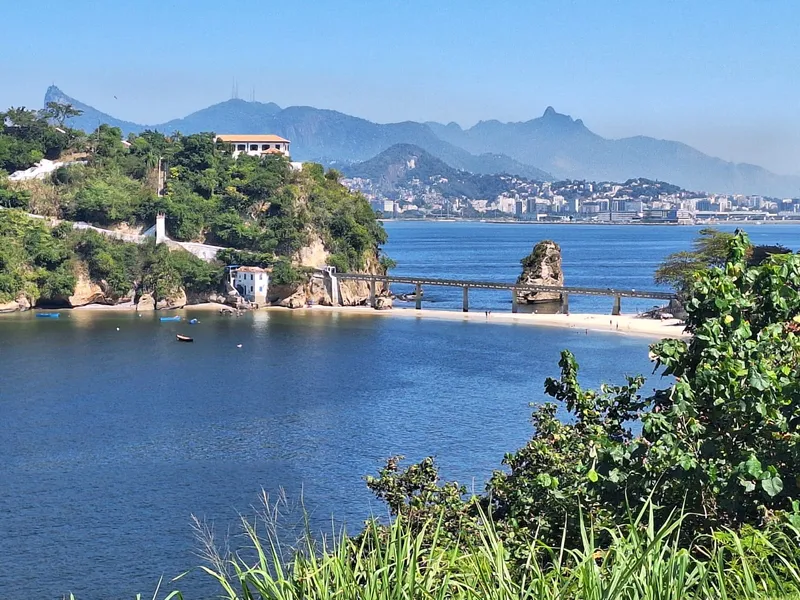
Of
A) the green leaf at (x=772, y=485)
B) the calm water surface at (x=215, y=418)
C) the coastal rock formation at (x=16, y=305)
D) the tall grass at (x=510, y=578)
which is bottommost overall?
the calm water surface at (x=215, y=418)

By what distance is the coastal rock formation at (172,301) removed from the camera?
5981cm

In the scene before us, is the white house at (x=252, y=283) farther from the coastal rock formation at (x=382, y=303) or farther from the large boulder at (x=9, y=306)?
the large boulder at (x=9, y=306)

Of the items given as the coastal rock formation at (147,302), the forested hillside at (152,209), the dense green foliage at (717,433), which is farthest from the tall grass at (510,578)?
the coastal rock formation at (147,302)

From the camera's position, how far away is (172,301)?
2361 inches

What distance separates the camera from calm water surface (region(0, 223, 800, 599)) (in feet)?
63.9

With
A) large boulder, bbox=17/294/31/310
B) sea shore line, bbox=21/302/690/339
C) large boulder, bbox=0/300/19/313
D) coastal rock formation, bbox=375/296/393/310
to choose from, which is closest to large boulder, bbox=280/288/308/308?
sea shore line, bbox=21/302/690/339

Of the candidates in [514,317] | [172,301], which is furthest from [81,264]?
[514,317]

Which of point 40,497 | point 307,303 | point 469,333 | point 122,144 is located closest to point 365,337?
point 469,333

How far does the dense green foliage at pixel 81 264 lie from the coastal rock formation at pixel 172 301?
287 millimetres

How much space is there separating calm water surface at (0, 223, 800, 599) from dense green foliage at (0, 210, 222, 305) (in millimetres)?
3309

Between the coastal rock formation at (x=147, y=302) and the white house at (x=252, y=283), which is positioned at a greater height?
the white house at (x=252, y=283)

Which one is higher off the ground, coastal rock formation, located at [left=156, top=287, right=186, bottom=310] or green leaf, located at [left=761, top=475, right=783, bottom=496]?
green leaf, located at [left=761, top=475, right=783, bottom=496]

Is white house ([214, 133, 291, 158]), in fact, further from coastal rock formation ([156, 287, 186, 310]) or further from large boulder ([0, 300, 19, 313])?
large boulder ([0, 300, 19, 313])

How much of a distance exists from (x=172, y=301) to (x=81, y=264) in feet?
18.1
